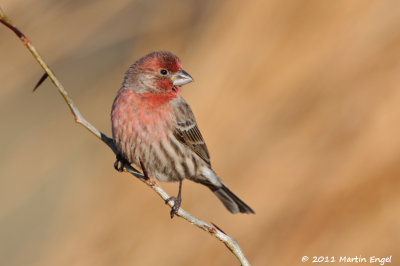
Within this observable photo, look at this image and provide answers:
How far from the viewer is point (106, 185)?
732 cm

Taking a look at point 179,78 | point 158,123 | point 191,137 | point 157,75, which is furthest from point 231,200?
point 157,75

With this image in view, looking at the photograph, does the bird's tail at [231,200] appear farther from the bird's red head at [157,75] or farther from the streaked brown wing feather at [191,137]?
the bird's red head at [157,75]

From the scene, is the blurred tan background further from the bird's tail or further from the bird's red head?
the bird's red head

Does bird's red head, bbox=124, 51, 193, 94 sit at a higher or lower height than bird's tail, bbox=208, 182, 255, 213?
higher

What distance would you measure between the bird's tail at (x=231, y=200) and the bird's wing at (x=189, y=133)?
412mm

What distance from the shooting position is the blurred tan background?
6430mm

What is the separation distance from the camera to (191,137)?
5.73 metres

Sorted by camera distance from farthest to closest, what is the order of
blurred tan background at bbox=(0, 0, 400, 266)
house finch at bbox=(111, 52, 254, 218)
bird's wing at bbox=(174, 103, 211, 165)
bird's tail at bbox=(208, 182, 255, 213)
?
blurred tan background at bbox=(0, 0, 400, 266), bird's tail at bbox=(208, 182, 255, 213), bird's wing at bbox=(174, 103, 211, 165), house finch at bbox=(111, 52, 254, 218)

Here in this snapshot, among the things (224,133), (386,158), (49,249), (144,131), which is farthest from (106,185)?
(386,158)

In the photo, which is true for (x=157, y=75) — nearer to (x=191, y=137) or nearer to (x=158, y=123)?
(x=158, y=123)

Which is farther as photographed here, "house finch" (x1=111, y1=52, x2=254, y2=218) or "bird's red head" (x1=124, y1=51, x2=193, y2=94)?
"bird's red head" (x1=124, y1=51, x2=193, y2=94)

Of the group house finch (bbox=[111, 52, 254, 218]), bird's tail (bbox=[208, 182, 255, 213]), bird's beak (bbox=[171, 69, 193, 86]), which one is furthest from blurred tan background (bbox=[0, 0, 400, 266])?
bird's beak (bbox=[171, 69, 193, 86])

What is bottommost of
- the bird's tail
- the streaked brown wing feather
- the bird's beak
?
the bird's tail

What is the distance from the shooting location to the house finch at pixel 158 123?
504 cm
